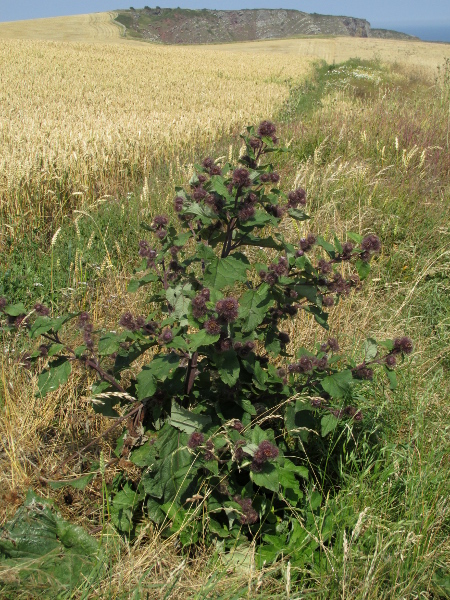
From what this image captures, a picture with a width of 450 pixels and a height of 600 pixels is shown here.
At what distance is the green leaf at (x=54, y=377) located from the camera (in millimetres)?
1921

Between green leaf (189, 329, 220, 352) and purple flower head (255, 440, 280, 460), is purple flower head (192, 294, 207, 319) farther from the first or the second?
purple flower head (255, 440, 280, 460)

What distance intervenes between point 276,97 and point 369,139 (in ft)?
27.9

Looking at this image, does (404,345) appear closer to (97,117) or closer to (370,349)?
(370,349)

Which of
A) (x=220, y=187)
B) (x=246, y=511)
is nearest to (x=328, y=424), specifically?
(x=246, y=511)

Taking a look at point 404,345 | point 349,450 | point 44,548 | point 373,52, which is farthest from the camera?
point 373,52

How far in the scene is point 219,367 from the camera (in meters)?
1.85

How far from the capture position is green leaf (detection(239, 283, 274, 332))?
5.98 ft

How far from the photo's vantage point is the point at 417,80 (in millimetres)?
20172

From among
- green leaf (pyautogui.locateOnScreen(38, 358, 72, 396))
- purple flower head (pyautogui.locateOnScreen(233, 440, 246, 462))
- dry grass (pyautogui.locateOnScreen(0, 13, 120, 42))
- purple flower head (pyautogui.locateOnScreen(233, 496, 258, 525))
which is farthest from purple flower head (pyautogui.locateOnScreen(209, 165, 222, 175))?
dry grass (pyautogui.locateOnScreen(0, 13, 120, 42))

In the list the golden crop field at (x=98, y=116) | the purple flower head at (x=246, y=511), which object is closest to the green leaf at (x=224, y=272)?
the purple flower head at (x=246, y=511)

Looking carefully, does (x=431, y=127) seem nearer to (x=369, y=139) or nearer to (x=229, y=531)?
(x=369, y=139)

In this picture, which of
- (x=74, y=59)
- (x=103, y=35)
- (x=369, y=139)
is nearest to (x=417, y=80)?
(x=74, y=59)

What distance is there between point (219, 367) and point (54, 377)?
0.66 metres

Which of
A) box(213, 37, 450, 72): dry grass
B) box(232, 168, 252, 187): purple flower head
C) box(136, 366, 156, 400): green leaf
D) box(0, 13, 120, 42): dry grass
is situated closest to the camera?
box(232, 168, 252, 187): purple flower head
